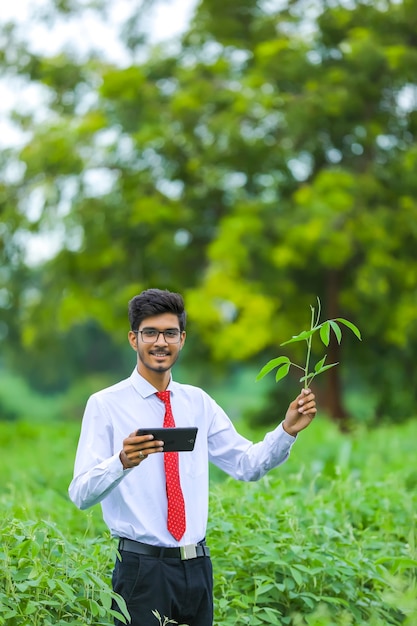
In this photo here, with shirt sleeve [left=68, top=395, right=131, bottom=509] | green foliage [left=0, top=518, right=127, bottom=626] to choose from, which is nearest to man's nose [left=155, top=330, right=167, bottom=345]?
shirt sleeve [left=68, top=395, right=131, bottom=509]

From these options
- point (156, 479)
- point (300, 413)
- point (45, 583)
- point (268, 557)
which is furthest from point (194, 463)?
point (268, 557)

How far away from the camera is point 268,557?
485 centimetres

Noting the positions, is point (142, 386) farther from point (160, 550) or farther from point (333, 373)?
point (333, 373)

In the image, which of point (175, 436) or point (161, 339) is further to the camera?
point (161, 339)

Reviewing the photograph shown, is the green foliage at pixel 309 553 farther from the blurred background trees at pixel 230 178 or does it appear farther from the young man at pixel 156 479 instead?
the blurred background trees at pixel 230 178

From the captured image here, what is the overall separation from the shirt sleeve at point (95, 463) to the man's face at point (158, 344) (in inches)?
9.1

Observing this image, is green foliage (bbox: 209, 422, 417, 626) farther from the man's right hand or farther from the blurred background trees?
the blurred background trees

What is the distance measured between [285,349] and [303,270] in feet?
4.98

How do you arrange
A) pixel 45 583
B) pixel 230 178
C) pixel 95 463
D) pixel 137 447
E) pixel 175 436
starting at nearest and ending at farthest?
pixel 137 447
pixel 175 436
pixel 95 463
pixel 45 583
pixel 230 178

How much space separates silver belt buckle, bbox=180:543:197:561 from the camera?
12.1ft

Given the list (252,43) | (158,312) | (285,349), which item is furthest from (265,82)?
(158,312)

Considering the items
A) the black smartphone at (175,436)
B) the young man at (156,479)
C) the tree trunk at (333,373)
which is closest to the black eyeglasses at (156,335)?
the young man at (156,479)

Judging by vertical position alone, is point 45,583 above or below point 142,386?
below

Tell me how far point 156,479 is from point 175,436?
12.8 inches
